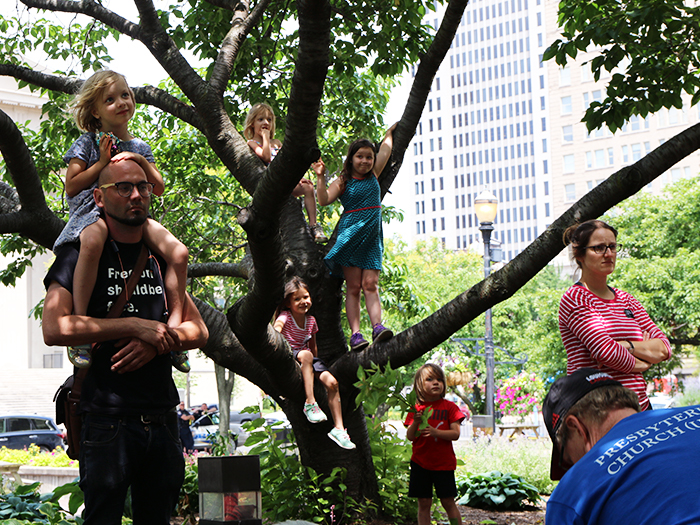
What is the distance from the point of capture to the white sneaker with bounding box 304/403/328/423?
5.27m

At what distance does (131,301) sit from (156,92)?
4.03 m

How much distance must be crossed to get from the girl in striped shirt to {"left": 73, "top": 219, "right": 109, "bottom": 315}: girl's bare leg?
2723 mm

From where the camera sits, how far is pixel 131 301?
2961 millimetres

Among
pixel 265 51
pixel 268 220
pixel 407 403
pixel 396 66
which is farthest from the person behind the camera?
pixel 265 51

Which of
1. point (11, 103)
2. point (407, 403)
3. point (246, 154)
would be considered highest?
point (11, 103)

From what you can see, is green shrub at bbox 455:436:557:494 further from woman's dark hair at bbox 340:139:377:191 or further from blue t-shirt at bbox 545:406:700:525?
blue t-shirt at bbox 545:406:700:525

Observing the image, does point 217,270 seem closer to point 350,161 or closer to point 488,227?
point 350,161

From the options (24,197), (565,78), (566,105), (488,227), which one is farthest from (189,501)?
(565,78)

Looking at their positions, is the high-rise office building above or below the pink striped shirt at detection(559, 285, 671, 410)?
above

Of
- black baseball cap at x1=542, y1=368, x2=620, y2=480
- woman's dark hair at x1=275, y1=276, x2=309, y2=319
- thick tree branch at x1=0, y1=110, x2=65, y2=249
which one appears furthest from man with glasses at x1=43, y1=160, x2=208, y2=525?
woman's dark hair at x1=275, y1=276, x2=309, y2=319

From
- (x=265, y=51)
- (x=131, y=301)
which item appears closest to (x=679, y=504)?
(x=131, y=301)

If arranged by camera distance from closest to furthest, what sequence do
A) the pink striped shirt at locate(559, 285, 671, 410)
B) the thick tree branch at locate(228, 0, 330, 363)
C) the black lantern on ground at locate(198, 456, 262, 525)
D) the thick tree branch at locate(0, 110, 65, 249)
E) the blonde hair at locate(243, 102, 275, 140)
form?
1. the thick tree branch at locate(228, 0, 330, 363)
2. the pink striped shirt at locate(559, 285, 671, 410)
3. the black lantern on ground at locate(198, 456, 262, 525)
4. the thick tree branch at locate(0, 110, 65, 249)
5. the blonde hair at locate(243, 102, 275, 140)

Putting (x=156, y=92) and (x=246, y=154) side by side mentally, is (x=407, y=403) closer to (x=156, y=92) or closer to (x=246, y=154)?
(x=246, y=154)

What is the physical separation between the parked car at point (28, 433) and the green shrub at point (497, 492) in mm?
19304
